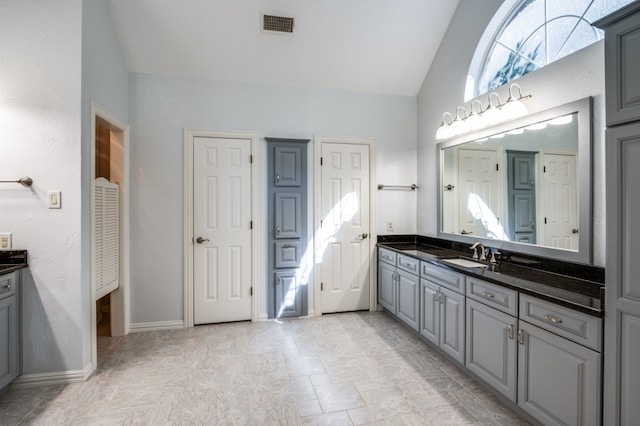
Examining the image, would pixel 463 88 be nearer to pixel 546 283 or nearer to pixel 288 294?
pixel 546 283

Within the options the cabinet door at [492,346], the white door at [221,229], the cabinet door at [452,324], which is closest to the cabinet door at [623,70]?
the cabinet door at [492,346]

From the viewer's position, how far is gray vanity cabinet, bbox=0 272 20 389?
2.12 m

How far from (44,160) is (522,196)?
11.4 feet

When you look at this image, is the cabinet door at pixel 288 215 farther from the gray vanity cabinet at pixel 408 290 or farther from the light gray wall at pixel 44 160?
the light gray wall at pixel 44 160

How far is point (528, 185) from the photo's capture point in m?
2.52

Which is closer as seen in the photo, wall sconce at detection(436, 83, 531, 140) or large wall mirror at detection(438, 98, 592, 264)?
large wall mirror at detection(438, 98, 592, 264)

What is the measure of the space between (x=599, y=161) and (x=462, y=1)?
2081 millimetres

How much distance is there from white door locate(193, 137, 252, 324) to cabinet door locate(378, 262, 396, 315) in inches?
57.9

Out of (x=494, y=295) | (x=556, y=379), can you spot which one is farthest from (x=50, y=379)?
(x=556, y=379)

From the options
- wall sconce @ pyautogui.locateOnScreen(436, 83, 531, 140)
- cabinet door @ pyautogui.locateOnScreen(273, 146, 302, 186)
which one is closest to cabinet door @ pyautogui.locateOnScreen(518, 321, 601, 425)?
wall sconce @ pyautogui.locateOnScreen(436, 83, 531, 140)

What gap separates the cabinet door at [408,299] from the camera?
3.09 metres

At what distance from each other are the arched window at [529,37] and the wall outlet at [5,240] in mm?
3822

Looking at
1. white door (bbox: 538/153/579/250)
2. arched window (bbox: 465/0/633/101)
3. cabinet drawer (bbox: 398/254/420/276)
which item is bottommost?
cabinet drawer (bbox: 398/254/420/276)

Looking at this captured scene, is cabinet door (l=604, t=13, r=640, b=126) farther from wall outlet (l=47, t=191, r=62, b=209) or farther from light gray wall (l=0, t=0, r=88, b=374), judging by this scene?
wall outlet (l=47, t=191, r=62, b=209)
